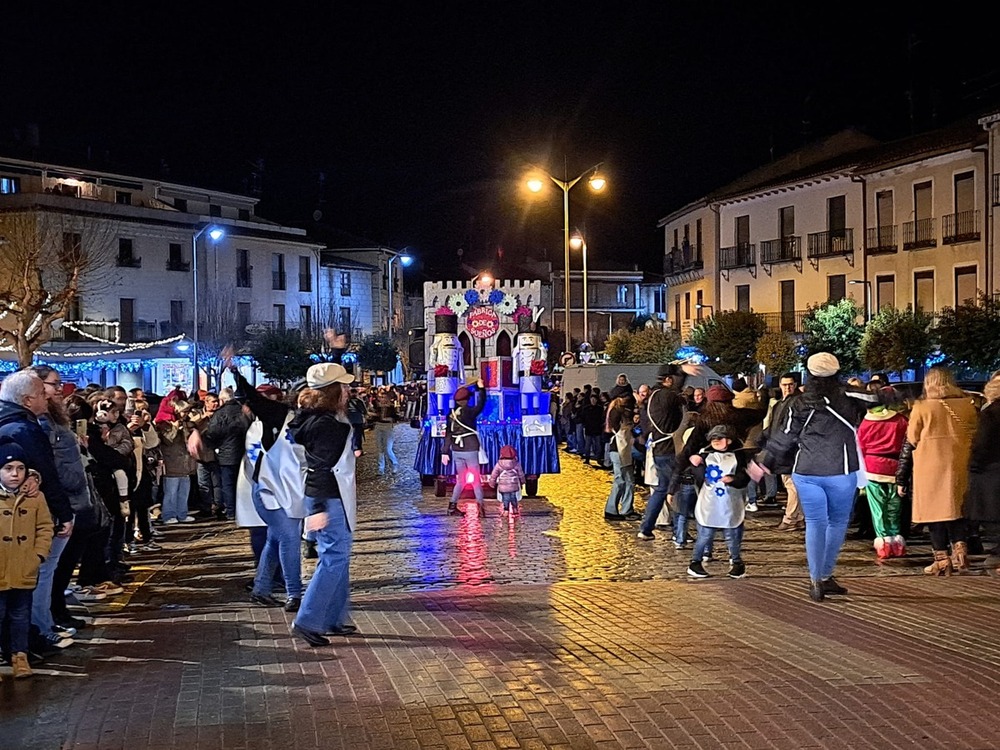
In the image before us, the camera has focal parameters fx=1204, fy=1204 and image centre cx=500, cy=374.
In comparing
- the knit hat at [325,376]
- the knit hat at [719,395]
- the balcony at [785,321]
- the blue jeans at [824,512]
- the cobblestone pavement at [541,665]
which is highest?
the balcony at [785,321]

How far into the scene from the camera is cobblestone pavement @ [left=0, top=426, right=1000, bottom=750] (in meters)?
6.09

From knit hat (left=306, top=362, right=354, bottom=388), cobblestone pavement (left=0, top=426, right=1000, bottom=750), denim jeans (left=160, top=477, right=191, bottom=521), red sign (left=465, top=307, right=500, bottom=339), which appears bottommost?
cobblestone pavement (left=0, top=426, right=1000, bottom=750)

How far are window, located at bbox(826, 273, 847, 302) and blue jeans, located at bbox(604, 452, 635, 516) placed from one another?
96.0 ft

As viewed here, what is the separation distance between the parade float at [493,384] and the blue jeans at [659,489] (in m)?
4.33

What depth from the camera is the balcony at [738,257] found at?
47.7m

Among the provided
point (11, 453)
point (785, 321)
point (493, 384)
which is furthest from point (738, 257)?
point (11, 453)

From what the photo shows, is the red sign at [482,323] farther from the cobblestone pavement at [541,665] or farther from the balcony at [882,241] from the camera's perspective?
the balcony at [882,241]

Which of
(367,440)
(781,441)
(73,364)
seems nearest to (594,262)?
(73,364)

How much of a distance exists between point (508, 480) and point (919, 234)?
26675mm

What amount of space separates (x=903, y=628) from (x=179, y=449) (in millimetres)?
9832

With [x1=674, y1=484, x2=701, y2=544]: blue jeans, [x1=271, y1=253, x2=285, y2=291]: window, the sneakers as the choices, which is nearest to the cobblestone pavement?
the sneakers

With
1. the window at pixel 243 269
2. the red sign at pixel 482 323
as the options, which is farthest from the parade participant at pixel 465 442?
the window at pixel 243 269

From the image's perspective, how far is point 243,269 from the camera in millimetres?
60438

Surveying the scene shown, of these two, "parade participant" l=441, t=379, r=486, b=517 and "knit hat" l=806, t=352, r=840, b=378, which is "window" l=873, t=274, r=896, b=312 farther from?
A: "knit hat" l=806, t=352, r=840, b=378
